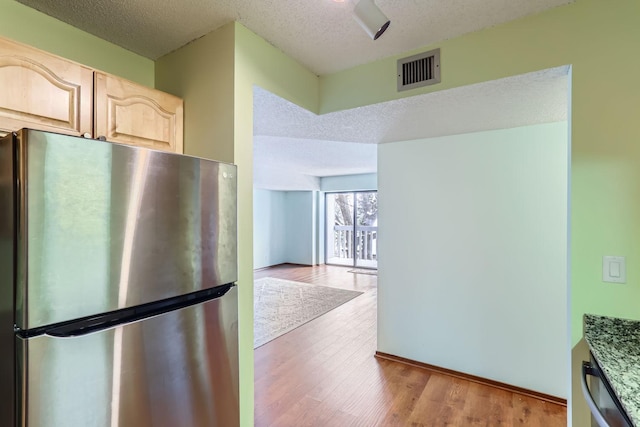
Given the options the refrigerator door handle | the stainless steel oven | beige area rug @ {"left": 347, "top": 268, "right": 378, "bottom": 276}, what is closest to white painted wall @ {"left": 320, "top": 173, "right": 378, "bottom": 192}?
beige area rug @ {"left": 347, "top": 268, "right": 378, "bottom": 276}

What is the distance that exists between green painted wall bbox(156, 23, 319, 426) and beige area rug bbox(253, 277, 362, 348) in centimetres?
176

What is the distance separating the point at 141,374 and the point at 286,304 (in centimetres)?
363

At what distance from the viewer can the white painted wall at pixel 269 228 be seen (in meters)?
7.48

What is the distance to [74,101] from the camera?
1228 mm

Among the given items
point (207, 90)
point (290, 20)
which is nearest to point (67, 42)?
point (207, 90)

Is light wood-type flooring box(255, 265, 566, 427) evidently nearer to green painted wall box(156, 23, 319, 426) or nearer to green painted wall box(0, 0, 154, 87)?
green painted wall box(156, 23, 319, 426)

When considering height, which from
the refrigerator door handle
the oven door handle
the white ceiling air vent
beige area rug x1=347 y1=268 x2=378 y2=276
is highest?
the white ceiling air vent

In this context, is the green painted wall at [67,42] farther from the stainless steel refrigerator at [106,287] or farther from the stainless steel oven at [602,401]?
the stainless steel oven at [602,401]

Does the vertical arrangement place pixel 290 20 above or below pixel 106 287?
above

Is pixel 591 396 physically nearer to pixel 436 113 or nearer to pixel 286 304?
pixel 436 113

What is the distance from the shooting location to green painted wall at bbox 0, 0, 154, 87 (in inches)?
52.2

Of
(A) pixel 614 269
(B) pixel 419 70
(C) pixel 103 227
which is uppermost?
(B) pixel 419 70

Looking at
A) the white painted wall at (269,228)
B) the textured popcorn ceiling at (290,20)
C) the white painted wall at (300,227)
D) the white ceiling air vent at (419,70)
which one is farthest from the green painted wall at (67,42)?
the white painted wall at (300,227)

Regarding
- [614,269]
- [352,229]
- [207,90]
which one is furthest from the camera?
[352,229]
